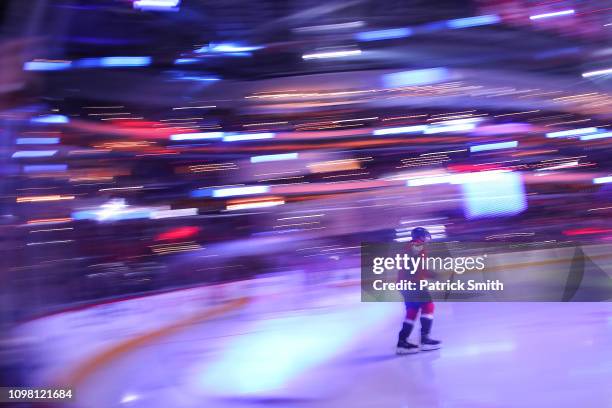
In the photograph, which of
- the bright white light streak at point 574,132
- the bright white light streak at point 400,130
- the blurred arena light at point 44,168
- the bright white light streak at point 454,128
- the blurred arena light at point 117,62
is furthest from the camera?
the bright white light streak at point 574,132

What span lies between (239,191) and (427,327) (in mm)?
1637

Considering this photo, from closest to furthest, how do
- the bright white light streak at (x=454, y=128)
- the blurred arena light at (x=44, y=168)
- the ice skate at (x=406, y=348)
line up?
the ice skate at (x=406, y=348) → the blurred arena light at (x=44, y=168) → the bright white light streak at (x=454, y=128)

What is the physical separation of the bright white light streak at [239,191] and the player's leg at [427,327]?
1483 mm

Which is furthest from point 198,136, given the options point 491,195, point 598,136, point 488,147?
point 598,136

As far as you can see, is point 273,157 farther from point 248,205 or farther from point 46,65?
point 46,65

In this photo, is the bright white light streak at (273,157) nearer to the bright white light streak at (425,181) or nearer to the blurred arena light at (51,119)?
the bright white light streak at (425,181)

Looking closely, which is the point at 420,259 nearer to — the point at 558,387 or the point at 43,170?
the point at 558,387

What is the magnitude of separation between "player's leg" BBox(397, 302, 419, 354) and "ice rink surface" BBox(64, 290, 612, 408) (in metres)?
0.05

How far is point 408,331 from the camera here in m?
2.65

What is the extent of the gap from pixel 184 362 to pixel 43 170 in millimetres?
1489

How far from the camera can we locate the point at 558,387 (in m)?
2.13

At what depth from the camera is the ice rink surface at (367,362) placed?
6.98 ft

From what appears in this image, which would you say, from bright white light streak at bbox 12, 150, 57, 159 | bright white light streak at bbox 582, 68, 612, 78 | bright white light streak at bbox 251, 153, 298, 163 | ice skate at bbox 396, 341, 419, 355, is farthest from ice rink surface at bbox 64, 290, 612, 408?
bright white light streak at bbox 582, 68, 612, 78

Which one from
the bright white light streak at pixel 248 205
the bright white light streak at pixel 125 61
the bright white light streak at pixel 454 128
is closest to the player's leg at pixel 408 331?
the bright white light streak at pixel 248 205
